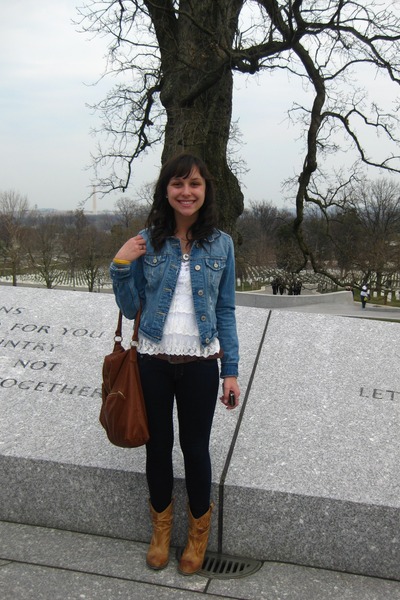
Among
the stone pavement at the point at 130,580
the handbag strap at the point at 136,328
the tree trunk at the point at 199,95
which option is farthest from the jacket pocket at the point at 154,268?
the tree trunk at the point at 199,95

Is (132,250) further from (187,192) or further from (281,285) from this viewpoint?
(281,285)

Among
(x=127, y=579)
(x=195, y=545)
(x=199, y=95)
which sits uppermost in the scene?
(x=199, y=95)

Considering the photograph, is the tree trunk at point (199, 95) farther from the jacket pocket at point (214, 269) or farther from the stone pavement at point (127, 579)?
the stone pavement at point (127, 579)

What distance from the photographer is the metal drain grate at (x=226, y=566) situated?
2.65 m

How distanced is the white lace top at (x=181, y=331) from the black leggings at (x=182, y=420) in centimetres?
5

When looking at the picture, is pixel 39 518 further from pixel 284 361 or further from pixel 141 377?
pixel 284 361

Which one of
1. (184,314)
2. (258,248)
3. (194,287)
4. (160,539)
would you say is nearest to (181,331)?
(184,314)

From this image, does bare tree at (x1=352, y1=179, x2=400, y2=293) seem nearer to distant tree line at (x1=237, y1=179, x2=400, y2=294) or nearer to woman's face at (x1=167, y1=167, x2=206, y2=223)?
distant tree line at (x1=237, y1=179, x2=400, y2=294)

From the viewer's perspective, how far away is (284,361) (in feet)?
12.9

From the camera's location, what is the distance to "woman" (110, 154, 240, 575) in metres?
2.43

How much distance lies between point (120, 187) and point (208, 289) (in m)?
9.76

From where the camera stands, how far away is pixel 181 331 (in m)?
2.43

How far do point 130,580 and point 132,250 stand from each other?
1449 mm

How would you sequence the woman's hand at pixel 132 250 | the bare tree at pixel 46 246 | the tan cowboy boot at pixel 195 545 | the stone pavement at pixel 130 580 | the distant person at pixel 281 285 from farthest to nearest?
the bare tree at pixel 46 246 < the distant person at pixel 281 285 < the tan cowboy boot at pixel 195 545 < the stone pavement at pixel 130 580 < the woman's hand at pixel 132 250
